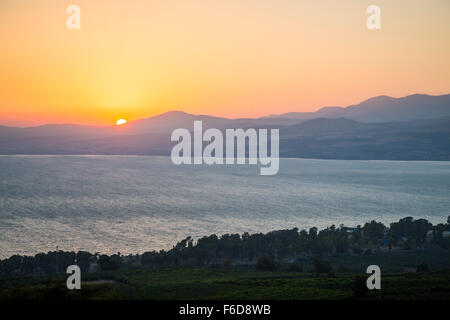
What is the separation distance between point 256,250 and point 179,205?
31197 mm

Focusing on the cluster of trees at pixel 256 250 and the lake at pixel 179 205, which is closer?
the cluster of trees at pixel 256 250

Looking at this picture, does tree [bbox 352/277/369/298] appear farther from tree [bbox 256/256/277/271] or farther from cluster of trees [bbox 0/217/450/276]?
tree [bbox 256/256/277/271]

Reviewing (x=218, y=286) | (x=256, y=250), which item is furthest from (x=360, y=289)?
(x=256, y=250)

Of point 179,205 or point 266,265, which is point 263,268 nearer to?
point 266,265

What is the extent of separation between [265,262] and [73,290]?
1510 centimetres

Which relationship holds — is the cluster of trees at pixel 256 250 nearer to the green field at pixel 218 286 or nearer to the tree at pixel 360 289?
the green field at pixel 218 286

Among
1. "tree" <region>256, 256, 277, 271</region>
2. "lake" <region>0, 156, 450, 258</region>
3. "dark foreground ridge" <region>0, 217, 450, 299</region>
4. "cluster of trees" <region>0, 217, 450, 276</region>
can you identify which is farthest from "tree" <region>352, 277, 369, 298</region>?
"lake" <region>0, 156, 450, 258</region>

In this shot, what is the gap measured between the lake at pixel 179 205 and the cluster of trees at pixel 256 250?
6968 millimetres

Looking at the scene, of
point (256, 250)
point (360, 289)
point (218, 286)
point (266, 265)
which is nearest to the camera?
point (360, 289)

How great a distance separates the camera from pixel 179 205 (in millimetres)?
66938

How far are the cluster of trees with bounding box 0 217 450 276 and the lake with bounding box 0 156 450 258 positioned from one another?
697 centimetres

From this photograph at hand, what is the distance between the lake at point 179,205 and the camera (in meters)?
46.3

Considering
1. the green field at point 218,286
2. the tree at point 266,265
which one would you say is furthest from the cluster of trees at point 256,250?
the green field at point 218,286
